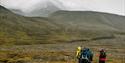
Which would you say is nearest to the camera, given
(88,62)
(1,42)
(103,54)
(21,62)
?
(88,62)

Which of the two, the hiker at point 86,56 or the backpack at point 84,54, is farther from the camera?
the backpack at point 84,54

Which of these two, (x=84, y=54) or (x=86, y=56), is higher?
(x=84, y=54)

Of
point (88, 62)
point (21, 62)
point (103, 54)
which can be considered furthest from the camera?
point (21, 62)

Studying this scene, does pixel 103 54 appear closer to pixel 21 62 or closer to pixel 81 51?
pixel 81 51

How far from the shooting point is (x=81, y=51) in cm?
2645

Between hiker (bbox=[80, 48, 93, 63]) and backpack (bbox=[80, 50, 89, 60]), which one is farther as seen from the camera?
backpack (bbox=[80, 50, 89, 60])

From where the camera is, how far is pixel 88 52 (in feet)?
82.3

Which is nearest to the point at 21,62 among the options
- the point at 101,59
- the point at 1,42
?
the point at 101,59

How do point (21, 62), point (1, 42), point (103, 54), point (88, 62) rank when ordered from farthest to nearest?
1. point (1, 42)
2. point (21, 62)
3. point (103, 54)
4. point (88, 62)

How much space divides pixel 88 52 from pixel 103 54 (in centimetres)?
436

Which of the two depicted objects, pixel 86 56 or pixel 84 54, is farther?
pixel 84 54

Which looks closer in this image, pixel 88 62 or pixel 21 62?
pixel 88 62

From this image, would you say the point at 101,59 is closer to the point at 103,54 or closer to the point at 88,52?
the point at 103,54

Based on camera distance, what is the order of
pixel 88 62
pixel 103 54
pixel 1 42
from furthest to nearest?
pixel 1 42, pixel 103 54, pixel 88 62
